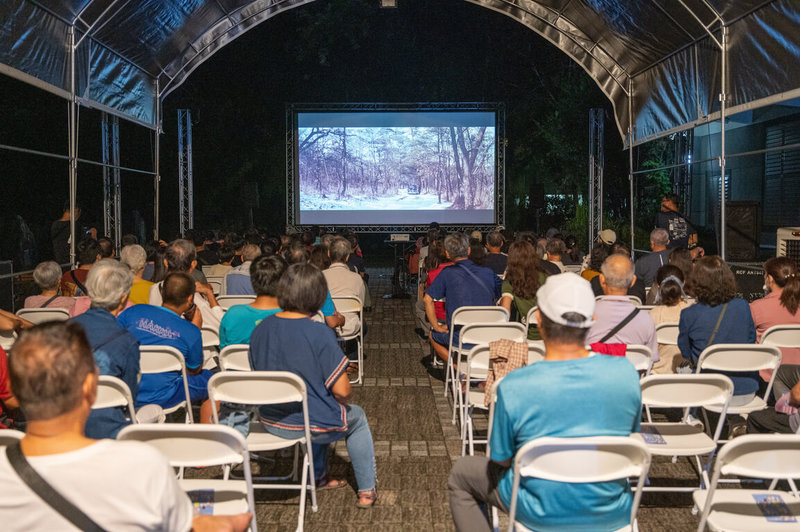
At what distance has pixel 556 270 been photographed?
6836mm

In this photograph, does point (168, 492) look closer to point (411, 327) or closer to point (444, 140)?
point (411, 327)

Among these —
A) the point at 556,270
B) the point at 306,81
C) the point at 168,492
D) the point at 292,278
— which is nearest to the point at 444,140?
the point at 306,81

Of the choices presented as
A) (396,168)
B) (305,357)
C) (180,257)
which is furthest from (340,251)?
(396,168)

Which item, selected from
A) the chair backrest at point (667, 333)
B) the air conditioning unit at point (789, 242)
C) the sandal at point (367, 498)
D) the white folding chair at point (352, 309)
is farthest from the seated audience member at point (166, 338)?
the air conditioning unit at point (789, 242)

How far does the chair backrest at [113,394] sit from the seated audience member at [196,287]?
185 centimetres

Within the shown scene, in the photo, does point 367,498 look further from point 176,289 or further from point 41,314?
point 41,314

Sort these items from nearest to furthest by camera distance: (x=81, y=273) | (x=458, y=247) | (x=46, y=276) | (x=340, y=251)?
(x=46, y=276) < (x=458, y=247) < (x=81, y=273) < (x=340, y=251)

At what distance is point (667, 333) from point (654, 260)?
102 inches

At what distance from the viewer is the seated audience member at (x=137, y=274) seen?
17.4 feet

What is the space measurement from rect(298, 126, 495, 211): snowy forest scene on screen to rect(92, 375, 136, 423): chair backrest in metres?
14.1

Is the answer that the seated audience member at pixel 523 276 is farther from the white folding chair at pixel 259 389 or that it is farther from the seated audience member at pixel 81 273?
the seated audience member at pixel 81 273

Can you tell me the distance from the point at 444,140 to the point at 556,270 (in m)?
10.6

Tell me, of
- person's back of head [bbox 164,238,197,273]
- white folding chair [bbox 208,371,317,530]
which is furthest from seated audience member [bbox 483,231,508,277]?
white folding chair [bbox 208,371,317,530]

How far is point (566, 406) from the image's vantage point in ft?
7.57
